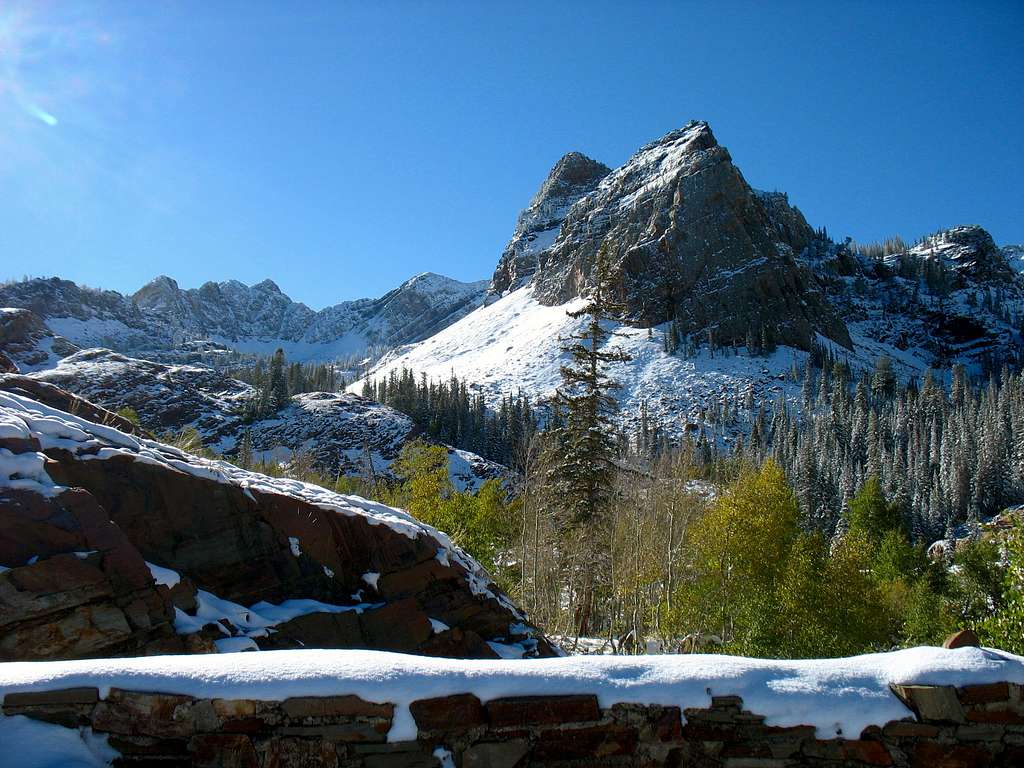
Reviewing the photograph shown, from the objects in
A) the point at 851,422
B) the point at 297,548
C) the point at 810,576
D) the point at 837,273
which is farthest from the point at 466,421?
the point at 837,273

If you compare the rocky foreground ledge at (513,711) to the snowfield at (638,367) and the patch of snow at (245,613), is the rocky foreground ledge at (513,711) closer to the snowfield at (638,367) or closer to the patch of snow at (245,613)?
the patch of snow at (245,613)

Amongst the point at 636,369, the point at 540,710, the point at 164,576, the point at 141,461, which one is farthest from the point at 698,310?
the point at 540,710

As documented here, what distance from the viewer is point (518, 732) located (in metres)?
4.57

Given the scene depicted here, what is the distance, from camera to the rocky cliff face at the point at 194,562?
683cm

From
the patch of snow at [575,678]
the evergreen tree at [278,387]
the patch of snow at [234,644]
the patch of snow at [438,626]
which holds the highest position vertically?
the evergreen tree at [278,387]

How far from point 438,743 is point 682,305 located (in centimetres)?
13368

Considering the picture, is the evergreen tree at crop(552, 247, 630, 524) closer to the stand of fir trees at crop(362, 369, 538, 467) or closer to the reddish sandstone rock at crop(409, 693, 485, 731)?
the reddish sandstone rock at crop(409, 693, 485, 731)

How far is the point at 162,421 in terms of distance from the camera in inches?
2980

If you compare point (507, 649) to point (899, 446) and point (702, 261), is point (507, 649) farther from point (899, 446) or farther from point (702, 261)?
point (702, 261)

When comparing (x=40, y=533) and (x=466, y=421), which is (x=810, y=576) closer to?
(x=40, y=533)

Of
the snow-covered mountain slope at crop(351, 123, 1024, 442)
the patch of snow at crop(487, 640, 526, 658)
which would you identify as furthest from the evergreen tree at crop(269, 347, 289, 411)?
the patch of snow at crop(487, 640, 526, 658)

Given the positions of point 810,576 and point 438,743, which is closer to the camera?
point 438,743

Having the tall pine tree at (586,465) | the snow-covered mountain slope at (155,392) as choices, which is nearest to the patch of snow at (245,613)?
the tall pine tree at (586,465)

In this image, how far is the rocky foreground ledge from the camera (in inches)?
166
